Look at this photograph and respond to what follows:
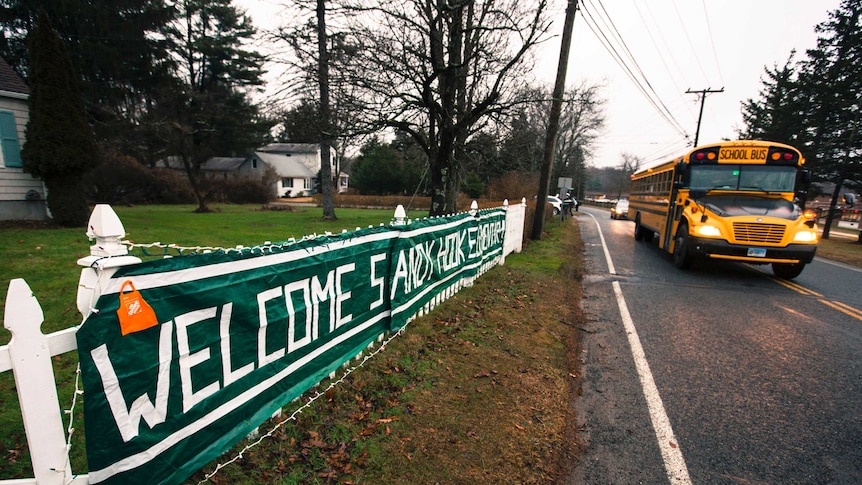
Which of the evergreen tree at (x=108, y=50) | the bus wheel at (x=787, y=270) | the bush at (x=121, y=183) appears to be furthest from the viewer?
the bush at (x=121, y=183)

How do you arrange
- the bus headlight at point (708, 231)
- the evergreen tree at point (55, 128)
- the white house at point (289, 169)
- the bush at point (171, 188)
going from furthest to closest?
the white house at point (289, 169) < the bush at point (171, 188) < the evergreen tree at point (55, 128) < the bus headlight at point (708, 231)

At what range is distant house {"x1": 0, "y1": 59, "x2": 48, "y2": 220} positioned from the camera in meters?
11.5

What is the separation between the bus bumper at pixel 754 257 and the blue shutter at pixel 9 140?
1930cm

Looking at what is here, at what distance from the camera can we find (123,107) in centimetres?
2455

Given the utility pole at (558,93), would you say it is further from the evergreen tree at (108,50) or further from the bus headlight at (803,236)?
the evergreen tree at (108,50)

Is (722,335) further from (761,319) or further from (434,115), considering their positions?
(434,115)

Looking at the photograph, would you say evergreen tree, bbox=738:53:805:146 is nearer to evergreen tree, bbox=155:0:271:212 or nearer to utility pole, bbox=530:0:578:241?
utility pole, bbox=530:0:578:241

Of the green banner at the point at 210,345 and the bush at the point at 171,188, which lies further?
the bush at the point at 171,188

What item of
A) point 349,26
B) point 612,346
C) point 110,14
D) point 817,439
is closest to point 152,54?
point 110,14

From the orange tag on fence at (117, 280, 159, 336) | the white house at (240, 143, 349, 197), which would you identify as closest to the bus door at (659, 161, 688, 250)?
the orange tag on fence at (117, 280, 159, 336)

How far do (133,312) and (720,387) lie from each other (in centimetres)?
513

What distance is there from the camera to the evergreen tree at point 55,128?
33.8 feet

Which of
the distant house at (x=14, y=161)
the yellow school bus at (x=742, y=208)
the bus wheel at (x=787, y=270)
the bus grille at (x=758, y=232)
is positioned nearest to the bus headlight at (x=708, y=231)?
the yellow school bus at (x=742, y=208)

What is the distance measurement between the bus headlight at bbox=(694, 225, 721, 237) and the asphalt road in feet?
4.25
